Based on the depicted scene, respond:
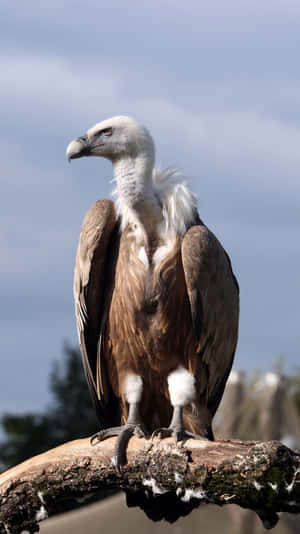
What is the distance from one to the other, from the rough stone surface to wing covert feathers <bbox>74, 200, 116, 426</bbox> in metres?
0.84

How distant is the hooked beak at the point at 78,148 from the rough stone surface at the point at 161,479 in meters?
2.32

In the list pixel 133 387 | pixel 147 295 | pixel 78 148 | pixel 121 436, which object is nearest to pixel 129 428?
pixel 121 436

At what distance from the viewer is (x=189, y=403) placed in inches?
249

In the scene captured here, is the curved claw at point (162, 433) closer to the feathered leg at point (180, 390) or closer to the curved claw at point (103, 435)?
the feathered leg at point (180, 390)

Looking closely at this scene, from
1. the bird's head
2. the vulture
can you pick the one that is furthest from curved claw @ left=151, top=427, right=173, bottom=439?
the bird's head

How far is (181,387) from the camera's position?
6.29m

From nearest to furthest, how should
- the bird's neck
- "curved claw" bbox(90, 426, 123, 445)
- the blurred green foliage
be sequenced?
"curved claw" bbox(90, 426, 123, 445), the bird's neck, the blurred green foliage

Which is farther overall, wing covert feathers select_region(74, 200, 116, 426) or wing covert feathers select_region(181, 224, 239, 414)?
wing covert feathers select_region(74, 200, 116, 426)

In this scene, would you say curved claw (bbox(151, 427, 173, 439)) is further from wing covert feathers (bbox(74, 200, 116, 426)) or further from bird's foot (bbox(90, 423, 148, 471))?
wing covert feathers (bbox(74, 200, 116, 426))

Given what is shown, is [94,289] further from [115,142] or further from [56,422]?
[56,422]

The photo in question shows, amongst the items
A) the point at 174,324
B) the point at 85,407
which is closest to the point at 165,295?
the point at 174,324

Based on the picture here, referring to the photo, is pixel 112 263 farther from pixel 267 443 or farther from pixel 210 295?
pixel 267 443

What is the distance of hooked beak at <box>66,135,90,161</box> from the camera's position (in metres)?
6.54

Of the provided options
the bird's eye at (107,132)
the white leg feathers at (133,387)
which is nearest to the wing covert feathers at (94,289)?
the white leg feathers at (133,387)
